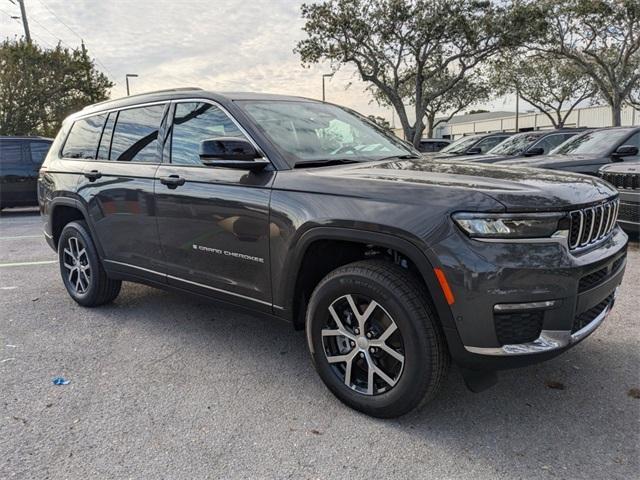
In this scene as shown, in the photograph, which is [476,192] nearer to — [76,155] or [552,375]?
[552,375]

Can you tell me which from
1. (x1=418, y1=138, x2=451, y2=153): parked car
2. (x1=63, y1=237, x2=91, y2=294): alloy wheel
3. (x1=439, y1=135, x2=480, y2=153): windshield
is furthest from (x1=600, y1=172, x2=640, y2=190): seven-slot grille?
(x1=418, y1=138, x2=451, y2=153): parked car

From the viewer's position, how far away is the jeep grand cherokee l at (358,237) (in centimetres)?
233

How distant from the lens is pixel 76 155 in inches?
184

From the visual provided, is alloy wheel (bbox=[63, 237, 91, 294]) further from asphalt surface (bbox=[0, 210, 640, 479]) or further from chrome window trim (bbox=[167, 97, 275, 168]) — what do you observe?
chrome window trim (bbox=[167, 97, 275, 168])

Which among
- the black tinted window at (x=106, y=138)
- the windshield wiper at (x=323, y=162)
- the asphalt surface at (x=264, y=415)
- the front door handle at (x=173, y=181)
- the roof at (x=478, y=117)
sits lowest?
the asphalt surface at (x=264, y=415)

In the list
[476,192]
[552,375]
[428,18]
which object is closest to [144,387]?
[476,192]

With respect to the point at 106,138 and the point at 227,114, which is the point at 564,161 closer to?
the point at 227,114

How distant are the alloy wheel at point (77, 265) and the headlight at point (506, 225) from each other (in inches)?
137

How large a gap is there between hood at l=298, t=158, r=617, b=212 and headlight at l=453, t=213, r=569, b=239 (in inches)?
1.6

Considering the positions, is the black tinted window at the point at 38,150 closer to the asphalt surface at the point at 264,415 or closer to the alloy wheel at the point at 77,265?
the alloy wheel at the point at 77,265

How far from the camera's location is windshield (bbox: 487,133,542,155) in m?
10.9

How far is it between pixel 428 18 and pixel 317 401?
21.6 meters

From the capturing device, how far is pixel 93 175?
13.9ft

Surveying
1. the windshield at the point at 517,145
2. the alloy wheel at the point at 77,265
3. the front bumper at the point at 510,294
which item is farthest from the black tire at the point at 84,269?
the windshield at the point at 517,145
